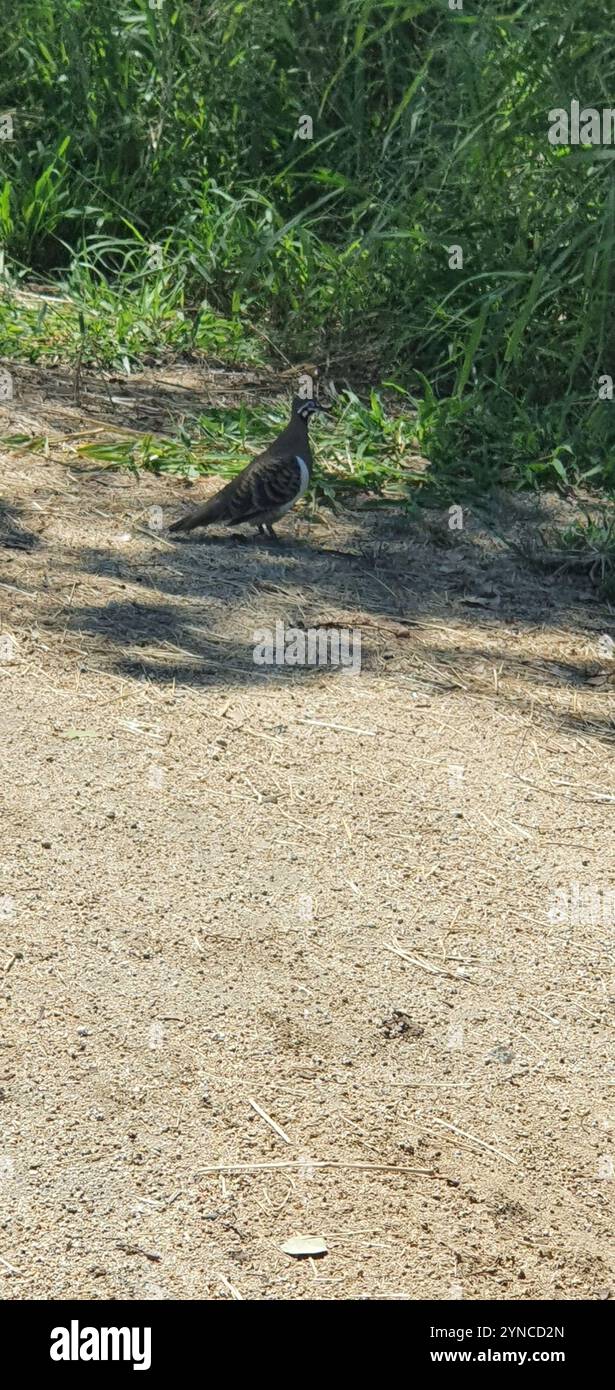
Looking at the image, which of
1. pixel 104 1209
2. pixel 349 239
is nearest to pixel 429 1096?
pixel 104 1209

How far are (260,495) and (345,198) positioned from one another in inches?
124

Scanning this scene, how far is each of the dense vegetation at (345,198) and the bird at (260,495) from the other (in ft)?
2.59

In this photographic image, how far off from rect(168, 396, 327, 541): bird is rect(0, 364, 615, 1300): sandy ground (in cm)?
13

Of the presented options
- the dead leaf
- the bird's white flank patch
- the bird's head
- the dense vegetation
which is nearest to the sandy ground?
the dead leaf

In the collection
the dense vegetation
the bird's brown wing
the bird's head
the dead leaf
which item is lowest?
the dead leaf

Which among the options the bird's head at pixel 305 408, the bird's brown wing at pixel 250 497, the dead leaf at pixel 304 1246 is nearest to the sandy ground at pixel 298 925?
the dead leaf at pixel 304 1246

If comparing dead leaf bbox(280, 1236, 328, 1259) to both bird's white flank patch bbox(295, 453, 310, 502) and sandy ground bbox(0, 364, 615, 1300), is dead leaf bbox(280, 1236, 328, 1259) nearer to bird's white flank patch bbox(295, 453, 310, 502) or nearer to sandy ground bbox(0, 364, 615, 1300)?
sandy ground bbox(0, 364, 615, 1300)

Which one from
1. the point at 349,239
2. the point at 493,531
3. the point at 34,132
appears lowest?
the point at 493,531

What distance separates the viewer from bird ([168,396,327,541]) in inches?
217

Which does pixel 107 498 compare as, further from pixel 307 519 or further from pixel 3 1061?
pixel 3 1061

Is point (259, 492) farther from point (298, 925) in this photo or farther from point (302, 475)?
point (298, 925)

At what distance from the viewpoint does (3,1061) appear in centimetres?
304

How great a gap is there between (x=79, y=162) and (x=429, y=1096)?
6.42 m

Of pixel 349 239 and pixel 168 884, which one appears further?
pixel 349 239
